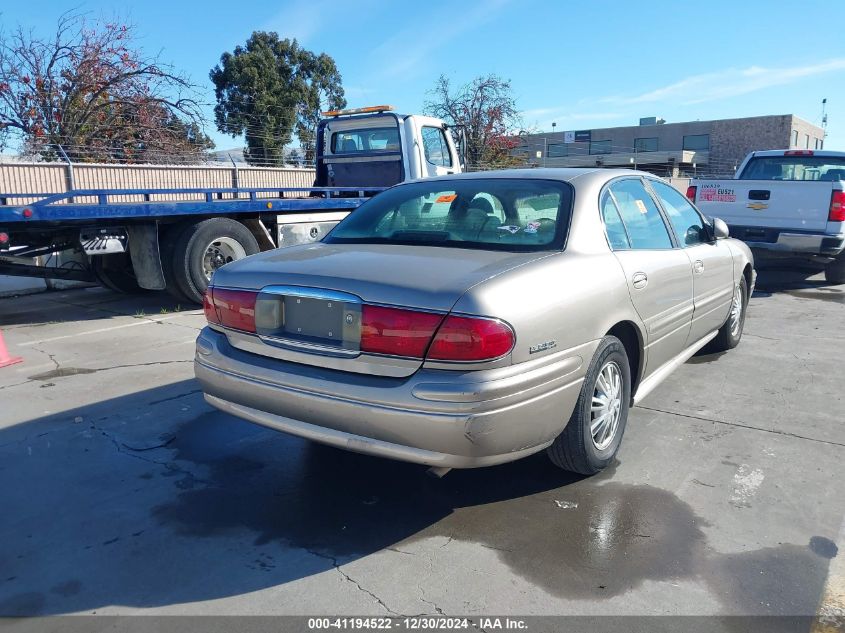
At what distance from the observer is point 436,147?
10.8 meters

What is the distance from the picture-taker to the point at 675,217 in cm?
480

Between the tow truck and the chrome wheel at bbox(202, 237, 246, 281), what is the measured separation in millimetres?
13

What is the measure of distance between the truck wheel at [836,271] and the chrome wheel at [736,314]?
17.7 feet

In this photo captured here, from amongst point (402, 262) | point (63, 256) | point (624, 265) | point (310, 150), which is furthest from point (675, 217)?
point (310, 150)

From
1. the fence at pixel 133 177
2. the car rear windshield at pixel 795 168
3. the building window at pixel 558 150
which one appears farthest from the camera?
the building window at pixel 558 150

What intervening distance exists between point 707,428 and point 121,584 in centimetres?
348

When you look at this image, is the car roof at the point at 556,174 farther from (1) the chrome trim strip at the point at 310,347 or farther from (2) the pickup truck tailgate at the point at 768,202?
(2) the pickup truck tailgate at the point at 768,202

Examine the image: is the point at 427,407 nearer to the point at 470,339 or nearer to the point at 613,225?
the point at 470,339

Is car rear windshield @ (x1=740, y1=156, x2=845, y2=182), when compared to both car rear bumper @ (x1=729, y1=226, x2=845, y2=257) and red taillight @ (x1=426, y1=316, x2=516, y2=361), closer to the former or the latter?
car rear bumper @ (x1=729, y1=226, x2=845, y2=257)

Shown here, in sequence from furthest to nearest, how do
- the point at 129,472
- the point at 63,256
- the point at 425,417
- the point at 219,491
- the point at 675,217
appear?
the point at 63,256 < the point at 675,217 < the point at 129,472 < the point at 219,491 < the point at 425,417

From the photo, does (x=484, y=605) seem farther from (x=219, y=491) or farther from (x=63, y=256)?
(x=63, y=256)

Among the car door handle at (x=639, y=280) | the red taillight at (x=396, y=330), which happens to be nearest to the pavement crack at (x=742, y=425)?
the car door handle at (x=639, y=280)

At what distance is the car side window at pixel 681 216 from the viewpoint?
4.73 m

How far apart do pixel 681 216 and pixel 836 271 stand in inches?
285
